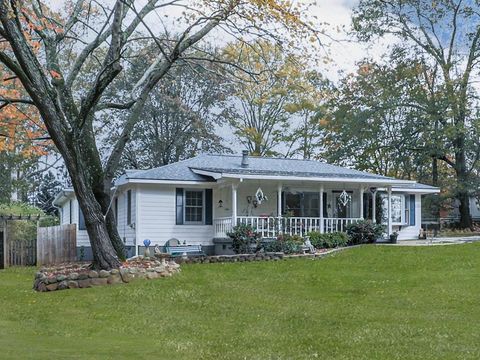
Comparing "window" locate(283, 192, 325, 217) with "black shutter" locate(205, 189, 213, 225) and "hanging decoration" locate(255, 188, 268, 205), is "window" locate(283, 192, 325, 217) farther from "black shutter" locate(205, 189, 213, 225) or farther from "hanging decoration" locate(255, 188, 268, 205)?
"black shutter" locate(205, 189, 213, 225)

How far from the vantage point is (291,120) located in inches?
1603

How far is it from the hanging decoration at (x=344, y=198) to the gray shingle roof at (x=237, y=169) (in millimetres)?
794

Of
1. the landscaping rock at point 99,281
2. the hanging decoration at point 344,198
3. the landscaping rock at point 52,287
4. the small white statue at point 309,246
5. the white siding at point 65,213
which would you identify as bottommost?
the landscaping rock at point 52,287

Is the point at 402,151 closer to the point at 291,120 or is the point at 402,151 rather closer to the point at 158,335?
the point at 291,120

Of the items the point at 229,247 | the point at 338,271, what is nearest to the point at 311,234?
the point at 229,247

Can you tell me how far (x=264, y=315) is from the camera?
31.7ft

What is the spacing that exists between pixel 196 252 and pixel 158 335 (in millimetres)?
12958

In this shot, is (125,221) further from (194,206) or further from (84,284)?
(84,284)

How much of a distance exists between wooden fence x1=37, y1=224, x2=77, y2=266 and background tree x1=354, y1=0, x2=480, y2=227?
66.0 feet

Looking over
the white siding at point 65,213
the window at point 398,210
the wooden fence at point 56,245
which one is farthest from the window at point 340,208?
the white siding at point 65,213

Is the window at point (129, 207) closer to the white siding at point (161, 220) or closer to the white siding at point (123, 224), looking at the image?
the white siding at point (123, 224)

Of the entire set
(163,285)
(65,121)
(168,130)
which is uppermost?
(168,130)

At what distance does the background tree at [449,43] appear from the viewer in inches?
1350

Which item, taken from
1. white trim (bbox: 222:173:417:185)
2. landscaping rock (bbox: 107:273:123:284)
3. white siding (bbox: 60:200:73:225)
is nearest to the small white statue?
white trim (bbox: 222:173:417:185)
